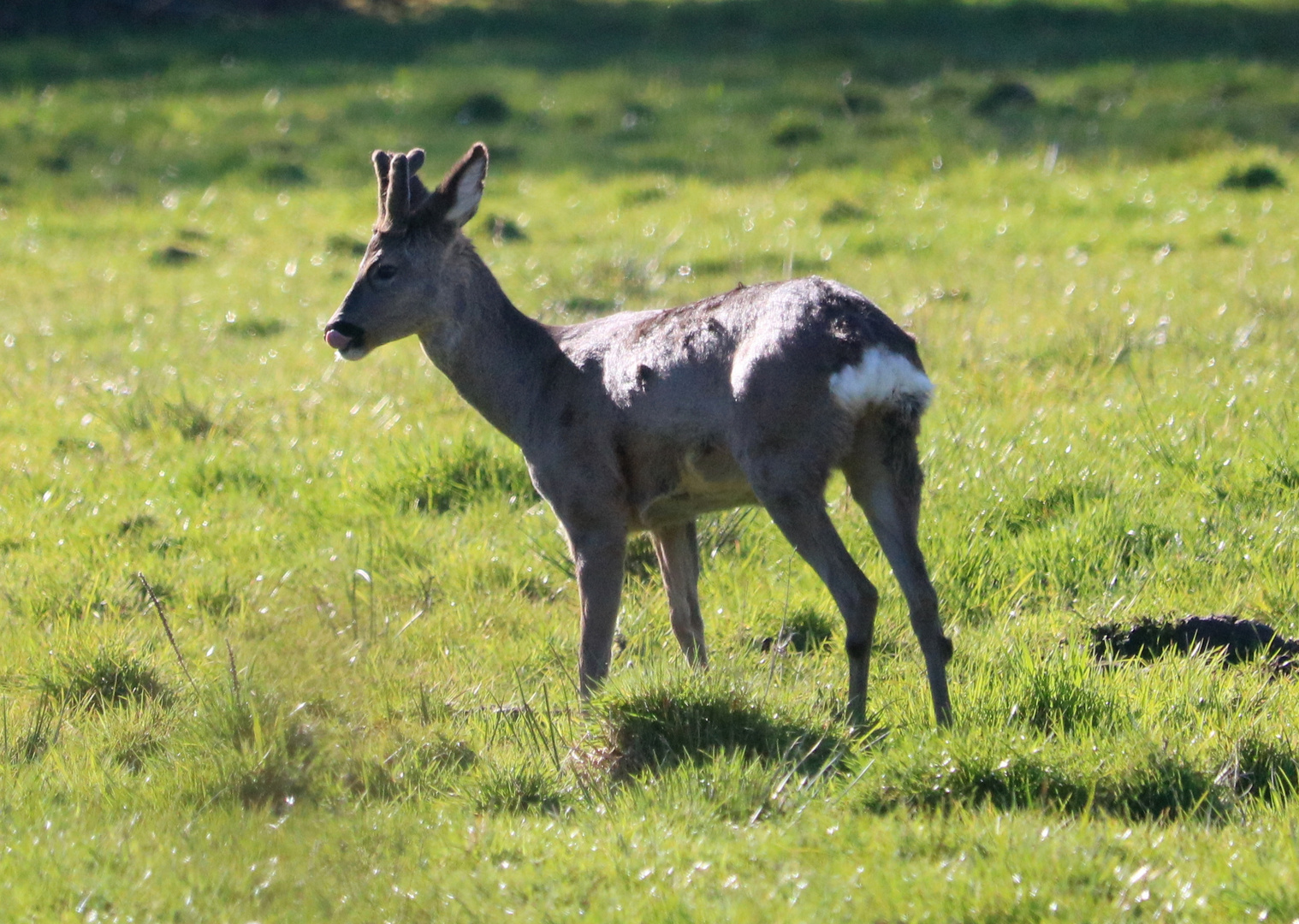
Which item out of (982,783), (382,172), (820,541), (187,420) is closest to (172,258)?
(187,420)

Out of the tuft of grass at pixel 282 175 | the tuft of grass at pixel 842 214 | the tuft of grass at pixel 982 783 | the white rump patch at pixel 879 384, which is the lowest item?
the tuft of grass at pixel 982 783

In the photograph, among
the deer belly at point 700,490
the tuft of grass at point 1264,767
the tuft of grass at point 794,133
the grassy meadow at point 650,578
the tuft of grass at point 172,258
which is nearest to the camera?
the grassy meadow at point 650,578

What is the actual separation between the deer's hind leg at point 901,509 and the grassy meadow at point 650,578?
0.60 ft

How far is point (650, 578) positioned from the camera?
21.3ft

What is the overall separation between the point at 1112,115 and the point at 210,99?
1025 centimetres

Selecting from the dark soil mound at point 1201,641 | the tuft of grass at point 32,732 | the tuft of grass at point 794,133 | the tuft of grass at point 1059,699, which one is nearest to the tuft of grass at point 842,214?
the tuft of grass at point 794,133

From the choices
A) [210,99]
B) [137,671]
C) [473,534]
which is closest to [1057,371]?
[473,534]

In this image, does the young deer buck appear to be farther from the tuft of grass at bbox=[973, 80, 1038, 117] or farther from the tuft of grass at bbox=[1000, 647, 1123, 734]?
the tuft of grass at bbox=[973, 80, 1038, 117]

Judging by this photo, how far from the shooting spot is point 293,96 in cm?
1891

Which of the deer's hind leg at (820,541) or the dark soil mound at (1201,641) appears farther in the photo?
the dark soil mound at (1201,641)

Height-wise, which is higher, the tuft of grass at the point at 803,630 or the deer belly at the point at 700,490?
the deer belly at the point at 700,490

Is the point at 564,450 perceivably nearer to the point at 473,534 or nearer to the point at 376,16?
the point at 473,534

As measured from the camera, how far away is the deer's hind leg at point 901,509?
190 inches

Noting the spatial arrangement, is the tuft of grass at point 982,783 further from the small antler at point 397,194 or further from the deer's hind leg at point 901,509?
the small antler at point 397,194
